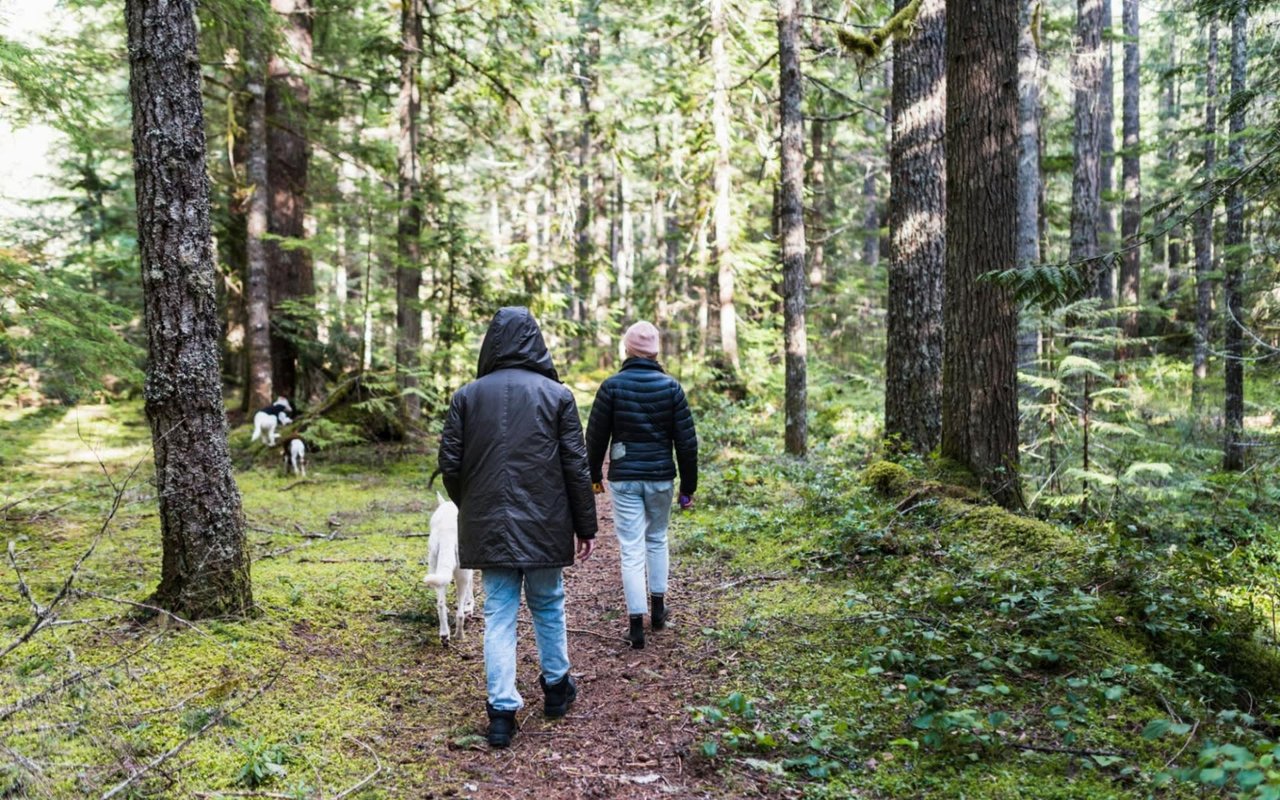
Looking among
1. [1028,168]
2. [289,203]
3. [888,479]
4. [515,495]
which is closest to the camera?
[515,495]

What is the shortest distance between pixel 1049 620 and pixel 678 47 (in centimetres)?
1954

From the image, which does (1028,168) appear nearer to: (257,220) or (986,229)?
(986,229)

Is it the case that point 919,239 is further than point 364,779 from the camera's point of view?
Yes

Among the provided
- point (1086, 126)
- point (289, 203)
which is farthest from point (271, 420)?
point (1086, 126)

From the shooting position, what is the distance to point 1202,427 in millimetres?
15445

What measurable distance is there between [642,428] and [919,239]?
17.0ft

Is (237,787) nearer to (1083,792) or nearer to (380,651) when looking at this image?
(380,651)

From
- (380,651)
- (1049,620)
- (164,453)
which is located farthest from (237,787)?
(1049,620)

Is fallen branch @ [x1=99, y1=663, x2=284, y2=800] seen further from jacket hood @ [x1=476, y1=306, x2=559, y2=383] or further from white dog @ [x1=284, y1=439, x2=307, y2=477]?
white dog @ [x1=284, y1=439, x2=307, y2=477]

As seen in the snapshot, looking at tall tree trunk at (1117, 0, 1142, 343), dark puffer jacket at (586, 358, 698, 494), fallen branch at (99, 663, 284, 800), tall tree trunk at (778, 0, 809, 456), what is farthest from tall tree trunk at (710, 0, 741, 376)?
fallen branch at (99, 663, 284, 800)

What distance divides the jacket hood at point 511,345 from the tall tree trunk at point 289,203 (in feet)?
33.5

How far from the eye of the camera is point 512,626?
4141 mm

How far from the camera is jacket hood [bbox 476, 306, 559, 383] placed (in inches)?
170

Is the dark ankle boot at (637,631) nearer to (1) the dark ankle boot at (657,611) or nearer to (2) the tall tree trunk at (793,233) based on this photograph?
(1) the dark ankle boot at (657,611)
